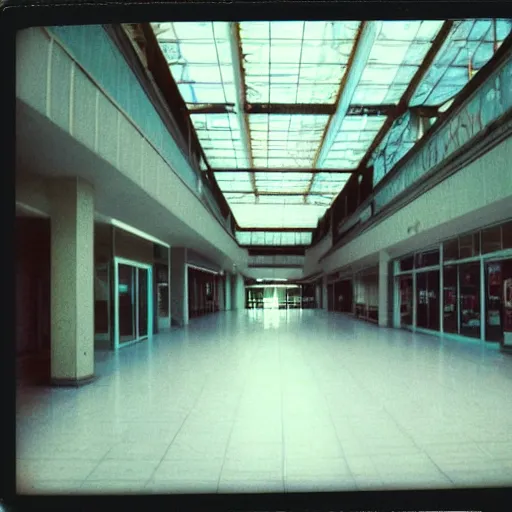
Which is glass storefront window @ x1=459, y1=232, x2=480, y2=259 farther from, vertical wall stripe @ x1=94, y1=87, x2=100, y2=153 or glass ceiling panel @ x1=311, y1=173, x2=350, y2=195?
glass ceiling panel @ x1=311, y1=173, x2=350, y2=195

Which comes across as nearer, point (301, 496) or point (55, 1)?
point (55, 1)

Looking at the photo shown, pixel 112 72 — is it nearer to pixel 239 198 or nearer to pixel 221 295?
pixel 239 198

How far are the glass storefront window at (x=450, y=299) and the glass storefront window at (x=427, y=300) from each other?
24.3 inches

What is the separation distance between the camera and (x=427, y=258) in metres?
14.3

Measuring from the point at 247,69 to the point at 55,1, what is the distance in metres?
8.91

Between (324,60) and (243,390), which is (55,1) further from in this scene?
(324,60)

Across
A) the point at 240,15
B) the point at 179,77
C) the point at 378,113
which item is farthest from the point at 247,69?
the point at 240,15

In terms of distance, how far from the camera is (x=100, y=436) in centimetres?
444

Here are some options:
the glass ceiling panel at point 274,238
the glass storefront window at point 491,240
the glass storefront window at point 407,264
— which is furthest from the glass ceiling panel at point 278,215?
the glass storefront window at point 491,240

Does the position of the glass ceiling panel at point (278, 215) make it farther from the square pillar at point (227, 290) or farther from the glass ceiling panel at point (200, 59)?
the glass ceiling panel at point (200, 59)

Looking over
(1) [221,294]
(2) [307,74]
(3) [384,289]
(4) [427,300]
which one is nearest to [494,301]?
(4) [427,300]

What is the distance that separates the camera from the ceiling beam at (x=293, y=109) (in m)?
13.0

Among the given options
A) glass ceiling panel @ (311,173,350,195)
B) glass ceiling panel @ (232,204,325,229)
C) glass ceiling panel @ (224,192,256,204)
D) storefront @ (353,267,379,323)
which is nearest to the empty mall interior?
storefront @ (353,267,379,323)

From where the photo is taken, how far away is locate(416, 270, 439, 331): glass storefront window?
539 inches
